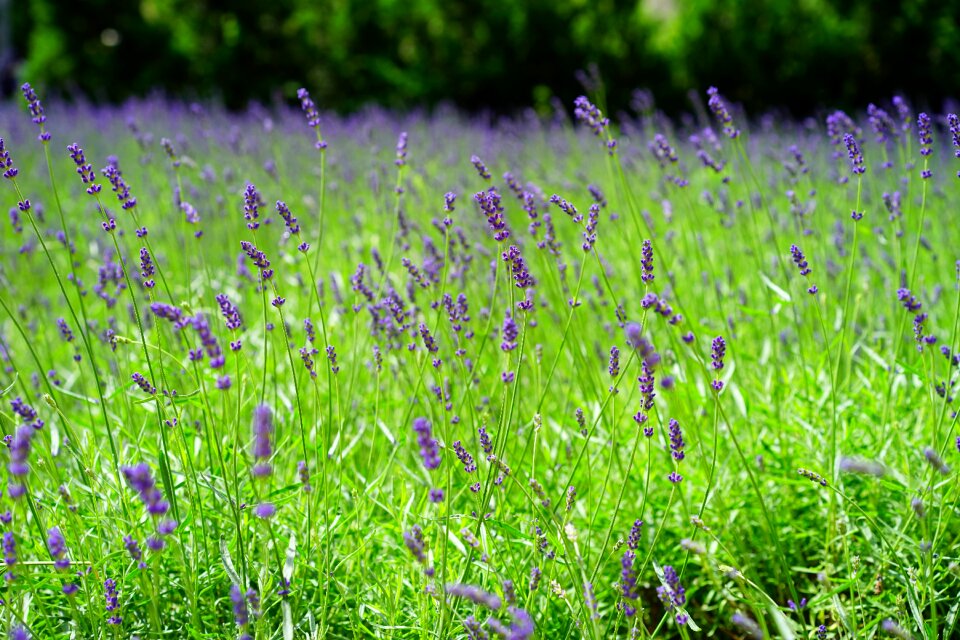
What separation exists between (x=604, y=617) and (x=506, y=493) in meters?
0.48

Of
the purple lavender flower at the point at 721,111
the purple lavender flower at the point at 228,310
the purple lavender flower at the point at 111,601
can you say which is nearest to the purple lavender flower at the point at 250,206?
the purple lavender flower at the point at 228,310

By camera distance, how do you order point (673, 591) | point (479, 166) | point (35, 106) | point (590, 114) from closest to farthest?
point (673, 591) → point (35, 106) → point (479, 166) → point (590, 114)

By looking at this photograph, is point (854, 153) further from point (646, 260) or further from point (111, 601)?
point (111, 601)

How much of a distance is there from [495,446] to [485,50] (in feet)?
34.5

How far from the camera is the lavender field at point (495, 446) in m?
1.71

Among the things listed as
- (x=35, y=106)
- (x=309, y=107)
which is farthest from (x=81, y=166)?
(x=309, y=107)

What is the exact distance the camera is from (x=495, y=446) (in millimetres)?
1778

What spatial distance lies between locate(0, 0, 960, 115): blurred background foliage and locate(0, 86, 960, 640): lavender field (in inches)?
266

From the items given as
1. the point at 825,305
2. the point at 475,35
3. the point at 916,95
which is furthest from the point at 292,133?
the point at 916,95

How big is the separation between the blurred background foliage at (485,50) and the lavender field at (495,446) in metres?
6.76

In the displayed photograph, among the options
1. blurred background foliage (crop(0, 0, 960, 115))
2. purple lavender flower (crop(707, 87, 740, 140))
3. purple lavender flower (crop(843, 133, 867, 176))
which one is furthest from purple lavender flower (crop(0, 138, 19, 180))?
blurred background foliage (crop(0, 0, 960, 115))

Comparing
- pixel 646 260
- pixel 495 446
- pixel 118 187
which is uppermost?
pixel 118 187

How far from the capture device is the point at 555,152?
22.0 feet

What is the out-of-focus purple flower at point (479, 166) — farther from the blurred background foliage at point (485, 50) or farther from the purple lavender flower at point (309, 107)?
the blurred background foliage at point (485, 50)
